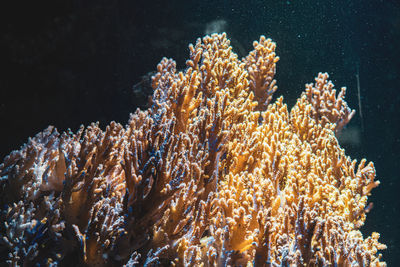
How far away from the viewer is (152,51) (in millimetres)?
5312

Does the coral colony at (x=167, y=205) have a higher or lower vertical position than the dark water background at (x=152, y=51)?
lower

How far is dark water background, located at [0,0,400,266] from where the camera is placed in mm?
4512

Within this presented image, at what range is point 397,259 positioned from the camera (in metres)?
8.08

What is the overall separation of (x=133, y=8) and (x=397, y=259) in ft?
35.5

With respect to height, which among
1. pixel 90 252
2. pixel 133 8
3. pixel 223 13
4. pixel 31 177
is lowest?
pixel 90 252

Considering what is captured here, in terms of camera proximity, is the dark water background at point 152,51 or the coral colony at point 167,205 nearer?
the coral colony at point 167,205

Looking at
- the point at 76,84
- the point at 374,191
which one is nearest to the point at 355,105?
the point at 374,191

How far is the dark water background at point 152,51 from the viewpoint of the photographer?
4512mm

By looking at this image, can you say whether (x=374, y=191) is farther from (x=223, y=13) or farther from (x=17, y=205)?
(x=17, y=205)

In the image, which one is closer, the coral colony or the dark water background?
the coral colony

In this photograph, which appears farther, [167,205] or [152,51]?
[152,51]

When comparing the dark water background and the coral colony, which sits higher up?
the dark water background

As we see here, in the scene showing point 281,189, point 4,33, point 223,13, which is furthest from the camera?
point 223,13

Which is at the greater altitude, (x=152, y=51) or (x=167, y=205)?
(x=152, y=51)
